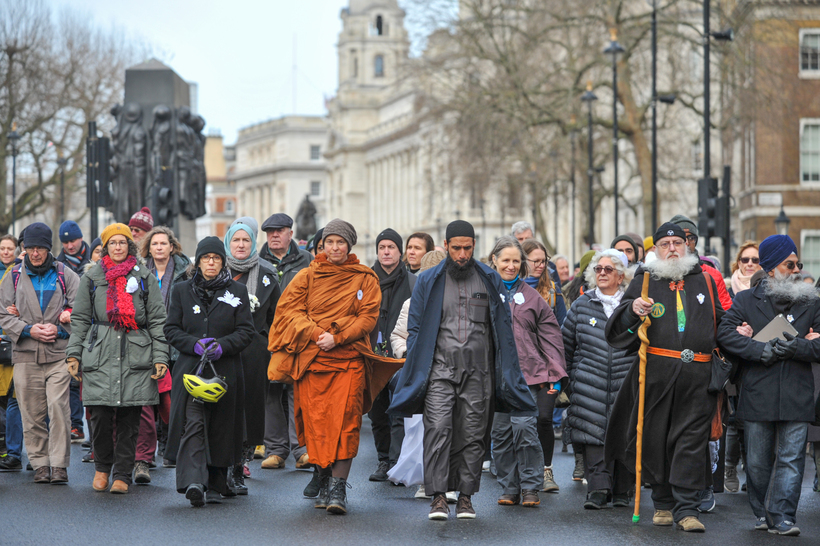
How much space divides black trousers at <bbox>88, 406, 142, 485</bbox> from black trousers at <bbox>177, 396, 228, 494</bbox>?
79 cm

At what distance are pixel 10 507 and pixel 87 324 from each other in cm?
155

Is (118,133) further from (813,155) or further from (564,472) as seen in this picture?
(813,155)

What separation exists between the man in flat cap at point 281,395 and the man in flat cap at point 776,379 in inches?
169

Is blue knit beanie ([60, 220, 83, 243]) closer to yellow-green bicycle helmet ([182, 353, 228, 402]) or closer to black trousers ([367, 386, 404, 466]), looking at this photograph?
black trousers ([367, 386, 404, 466])

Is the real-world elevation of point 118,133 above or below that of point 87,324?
above

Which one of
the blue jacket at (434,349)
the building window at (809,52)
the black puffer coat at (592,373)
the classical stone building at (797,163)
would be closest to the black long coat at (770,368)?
the black puffer coat at (592,373)

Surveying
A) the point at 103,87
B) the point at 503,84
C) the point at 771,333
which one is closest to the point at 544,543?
the point at 771,333

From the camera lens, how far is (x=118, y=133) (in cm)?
1972

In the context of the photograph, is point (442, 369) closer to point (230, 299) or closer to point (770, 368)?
point (230, 299)

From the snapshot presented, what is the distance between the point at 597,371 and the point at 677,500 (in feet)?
4.47

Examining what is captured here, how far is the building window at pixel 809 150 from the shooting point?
39719mm

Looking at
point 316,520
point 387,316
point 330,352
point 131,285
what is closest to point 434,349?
point 330,352

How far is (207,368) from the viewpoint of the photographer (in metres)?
8.93

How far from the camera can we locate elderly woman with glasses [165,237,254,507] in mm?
8734
